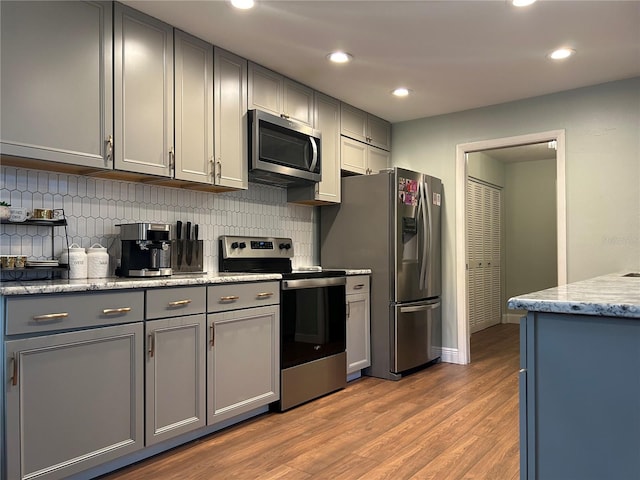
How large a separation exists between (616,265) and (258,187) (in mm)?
2837

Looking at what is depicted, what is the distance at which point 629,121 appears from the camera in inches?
143

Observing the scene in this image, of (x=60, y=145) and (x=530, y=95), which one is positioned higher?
(x=530, y=95)

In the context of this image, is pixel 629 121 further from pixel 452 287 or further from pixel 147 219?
pixel 147 219

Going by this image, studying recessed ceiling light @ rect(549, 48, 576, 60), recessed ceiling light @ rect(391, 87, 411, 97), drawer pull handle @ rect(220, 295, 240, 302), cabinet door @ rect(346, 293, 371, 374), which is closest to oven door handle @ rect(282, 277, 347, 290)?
cabinet door @ rect(346, 293, 371, 374)

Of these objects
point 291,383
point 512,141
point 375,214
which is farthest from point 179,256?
point 512,141

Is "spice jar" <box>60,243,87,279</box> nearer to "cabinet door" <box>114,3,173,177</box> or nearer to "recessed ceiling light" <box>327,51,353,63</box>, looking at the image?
"cabinet door" <box>114,3,173,177</box>

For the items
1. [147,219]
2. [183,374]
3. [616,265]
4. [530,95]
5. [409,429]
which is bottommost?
[409,429]

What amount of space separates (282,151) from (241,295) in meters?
1.17

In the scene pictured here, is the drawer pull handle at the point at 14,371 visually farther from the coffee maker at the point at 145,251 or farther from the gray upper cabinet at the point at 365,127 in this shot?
the gray upper cabinet at the point at 365,127

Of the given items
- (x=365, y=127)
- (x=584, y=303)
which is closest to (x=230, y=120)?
(x=365, y=127)

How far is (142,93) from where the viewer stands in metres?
2.58

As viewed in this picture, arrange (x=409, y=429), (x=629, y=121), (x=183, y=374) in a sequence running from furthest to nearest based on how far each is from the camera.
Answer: (x=629, y=121) → (x=409, y=429) → (x=183, y=374)

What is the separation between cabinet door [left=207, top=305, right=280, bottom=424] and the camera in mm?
2621

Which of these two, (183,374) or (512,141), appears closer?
(183,374)
